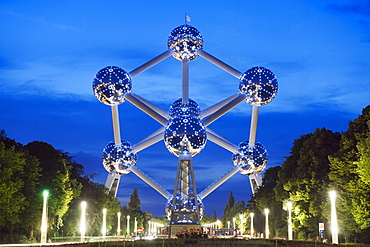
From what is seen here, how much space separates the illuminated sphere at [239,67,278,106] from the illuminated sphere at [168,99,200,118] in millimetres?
8963

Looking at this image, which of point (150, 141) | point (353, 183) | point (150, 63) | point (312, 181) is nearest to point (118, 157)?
point (150, 141)

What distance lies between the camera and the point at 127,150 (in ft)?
306

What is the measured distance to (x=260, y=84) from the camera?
3118 inches

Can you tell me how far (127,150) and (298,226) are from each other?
39259mm

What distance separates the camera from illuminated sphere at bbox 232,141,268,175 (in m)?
93.1

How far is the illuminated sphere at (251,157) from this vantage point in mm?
93062

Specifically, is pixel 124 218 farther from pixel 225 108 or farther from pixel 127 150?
pixel 225 108

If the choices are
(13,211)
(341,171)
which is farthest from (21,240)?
(341,171)

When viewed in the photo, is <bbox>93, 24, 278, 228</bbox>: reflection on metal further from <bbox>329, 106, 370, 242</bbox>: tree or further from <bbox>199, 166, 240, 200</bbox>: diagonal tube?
<bbox>329, 106, 370, 242</bbox>: tree

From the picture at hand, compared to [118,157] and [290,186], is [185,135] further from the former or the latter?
[118,157]

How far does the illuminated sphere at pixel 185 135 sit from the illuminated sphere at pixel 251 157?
67.2ft

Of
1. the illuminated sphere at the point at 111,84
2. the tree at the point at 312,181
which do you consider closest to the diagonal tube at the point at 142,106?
the illuminated sphere at the point at 111,84

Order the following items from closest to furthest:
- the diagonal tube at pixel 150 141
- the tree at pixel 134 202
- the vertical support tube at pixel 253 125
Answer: the vertical support tube at pixel 253 125 → the diagonal tube at pixel 150 141 → the tree at pixel 134 202

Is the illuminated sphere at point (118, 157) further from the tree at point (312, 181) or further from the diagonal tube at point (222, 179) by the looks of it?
the tree at point (312, 181)
